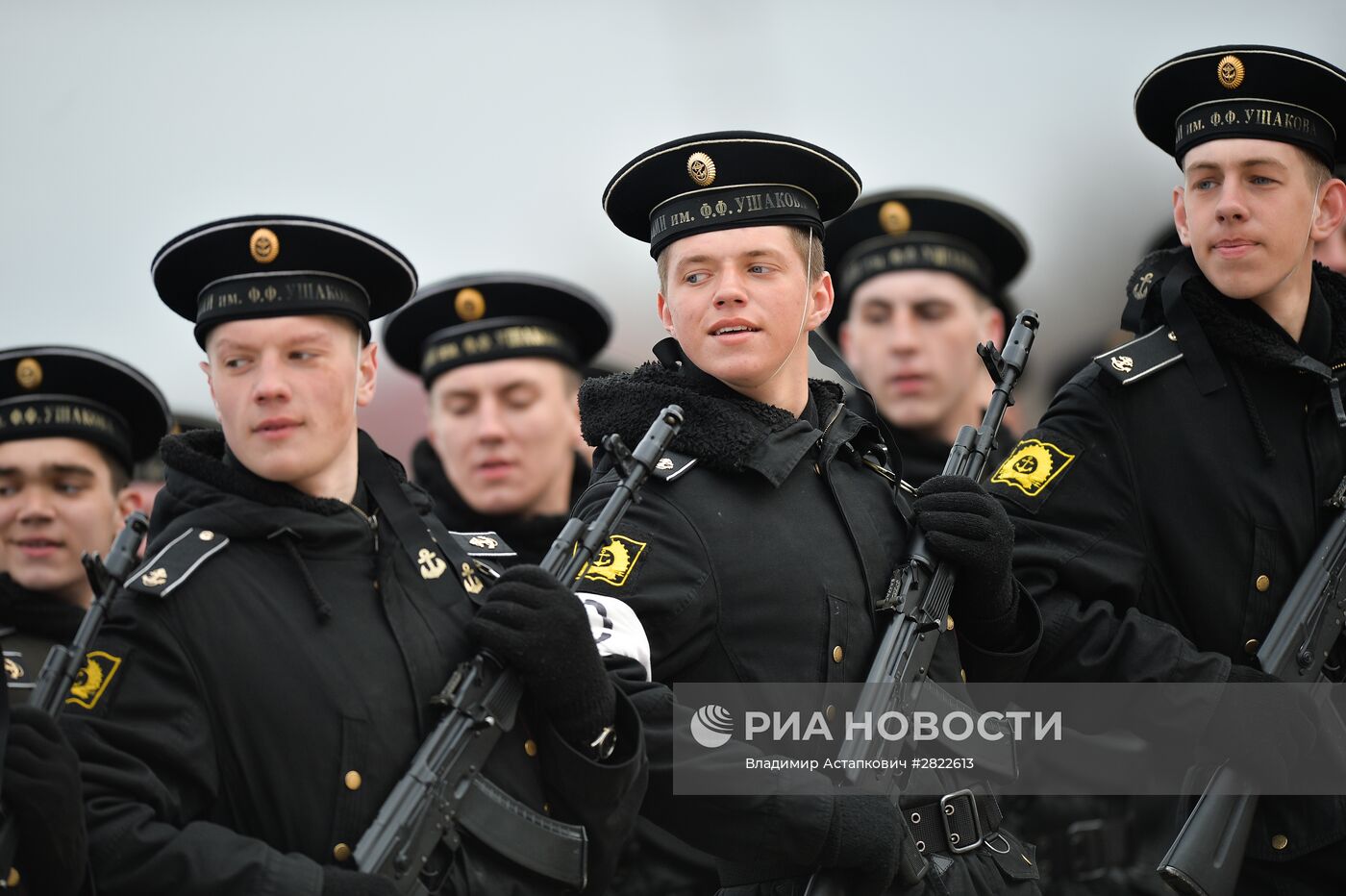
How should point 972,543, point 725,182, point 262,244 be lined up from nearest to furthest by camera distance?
1. point 262,244
2. point 972,543
3. point 725,182

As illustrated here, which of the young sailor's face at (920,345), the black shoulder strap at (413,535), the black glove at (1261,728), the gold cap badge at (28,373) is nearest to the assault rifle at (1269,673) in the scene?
the black glove at (1261,728)

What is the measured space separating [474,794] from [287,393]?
1.07 metres

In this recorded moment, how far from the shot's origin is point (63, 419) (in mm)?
7012

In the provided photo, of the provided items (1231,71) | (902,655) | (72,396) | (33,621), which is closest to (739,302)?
(902,655)

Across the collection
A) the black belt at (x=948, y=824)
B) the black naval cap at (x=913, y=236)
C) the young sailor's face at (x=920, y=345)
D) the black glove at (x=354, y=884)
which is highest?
the black naval cap at (x=913, y=236)

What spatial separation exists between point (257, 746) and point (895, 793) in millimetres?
1627

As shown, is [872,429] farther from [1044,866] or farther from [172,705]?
[1044,866]

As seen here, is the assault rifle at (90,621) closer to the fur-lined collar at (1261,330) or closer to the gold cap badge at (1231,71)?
the fur-lined collar at (1261,330)

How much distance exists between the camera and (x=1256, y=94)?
235 inches

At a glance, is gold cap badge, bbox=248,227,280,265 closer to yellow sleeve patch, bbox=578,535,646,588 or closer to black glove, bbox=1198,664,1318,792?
yellow sleeve patch, bbox=578,535,646,588

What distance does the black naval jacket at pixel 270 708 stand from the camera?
424cm

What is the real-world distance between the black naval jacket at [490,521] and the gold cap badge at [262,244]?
319 centimetres

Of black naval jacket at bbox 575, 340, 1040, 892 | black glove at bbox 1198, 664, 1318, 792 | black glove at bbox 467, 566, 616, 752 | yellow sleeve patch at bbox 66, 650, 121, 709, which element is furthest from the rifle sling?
black glove at bbox 1198, 664, 1318, 792

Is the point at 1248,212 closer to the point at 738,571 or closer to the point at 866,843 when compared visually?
the point at 738,571
